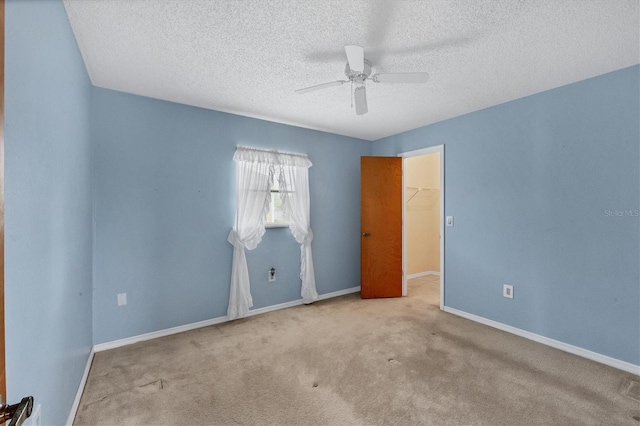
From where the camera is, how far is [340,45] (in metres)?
2.04

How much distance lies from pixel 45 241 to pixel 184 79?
178cm

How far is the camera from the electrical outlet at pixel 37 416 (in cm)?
116

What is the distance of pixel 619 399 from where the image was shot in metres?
1.96

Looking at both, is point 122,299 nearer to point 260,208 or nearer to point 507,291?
point 260,208

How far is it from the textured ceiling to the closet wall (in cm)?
241

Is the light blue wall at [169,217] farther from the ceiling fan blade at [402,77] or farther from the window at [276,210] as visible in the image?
the ceiling fan blade at [402,77]

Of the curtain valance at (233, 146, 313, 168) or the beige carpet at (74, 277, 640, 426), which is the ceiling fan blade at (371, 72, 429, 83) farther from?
the beige carpet at (74, 277, 640, 426)

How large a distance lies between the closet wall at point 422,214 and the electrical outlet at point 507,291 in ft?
7.39

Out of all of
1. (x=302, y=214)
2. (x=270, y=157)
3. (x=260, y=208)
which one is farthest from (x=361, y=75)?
(x=302, y=214)

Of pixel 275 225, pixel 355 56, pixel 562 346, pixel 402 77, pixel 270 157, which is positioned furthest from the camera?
pixel 275 225

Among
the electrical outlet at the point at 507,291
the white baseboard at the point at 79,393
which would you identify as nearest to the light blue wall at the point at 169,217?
the white baseboard at the point at 79,393

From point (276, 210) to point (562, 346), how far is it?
10.9ft

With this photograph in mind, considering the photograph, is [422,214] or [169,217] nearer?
[169,217]

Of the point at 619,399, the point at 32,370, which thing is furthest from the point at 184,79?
the point at 619,399
